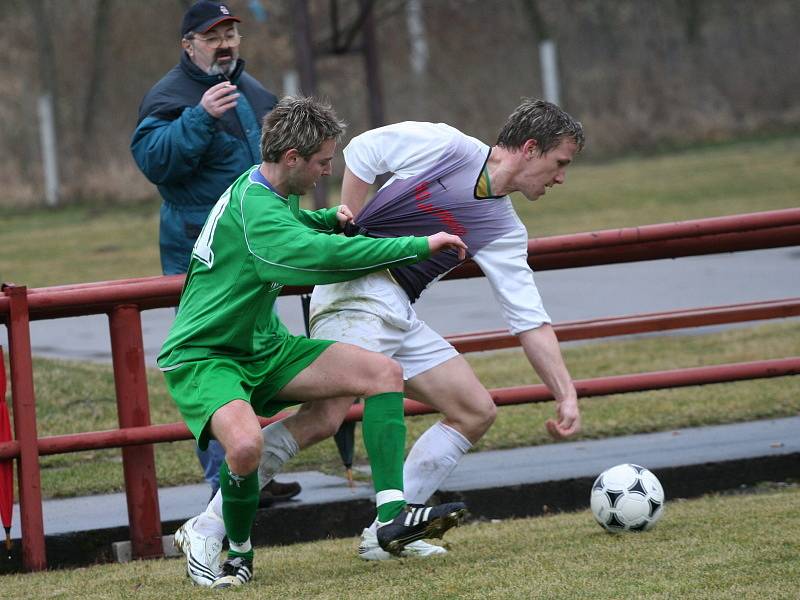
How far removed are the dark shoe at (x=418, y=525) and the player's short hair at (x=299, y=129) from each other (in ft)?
4.04

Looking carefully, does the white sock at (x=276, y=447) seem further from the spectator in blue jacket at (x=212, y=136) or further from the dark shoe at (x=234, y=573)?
the spectator in blue jacket at (x=212, y=136)

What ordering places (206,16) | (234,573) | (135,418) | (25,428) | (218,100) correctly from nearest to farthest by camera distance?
(234,573) < (25,428) < (135,418) < (218,100) < (206,16)

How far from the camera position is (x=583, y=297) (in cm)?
1293

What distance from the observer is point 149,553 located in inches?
212

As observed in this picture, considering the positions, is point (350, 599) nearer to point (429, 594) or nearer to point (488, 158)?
point (429, 594)

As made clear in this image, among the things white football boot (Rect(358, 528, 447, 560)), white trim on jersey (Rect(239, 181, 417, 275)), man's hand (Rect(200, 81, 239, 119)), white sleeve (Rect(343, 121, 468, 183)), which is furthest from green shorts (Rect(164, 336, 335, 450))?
man's hand (Rect(200, 81, 239, 119))

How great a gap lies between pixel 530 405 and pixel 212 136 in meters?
3.27

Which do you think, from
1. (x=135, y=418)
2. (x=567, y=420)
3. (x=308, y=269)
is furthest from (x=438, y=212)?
(x=135, y=418)

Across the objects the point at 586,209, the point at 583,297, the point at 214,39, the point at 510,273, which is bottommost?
the point at 583,297

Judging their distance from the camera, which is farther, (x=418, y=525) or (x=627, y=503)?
(x=627, y=503)

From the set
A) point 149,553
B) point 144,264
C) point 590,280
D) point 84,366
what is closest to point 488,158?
point 149,553

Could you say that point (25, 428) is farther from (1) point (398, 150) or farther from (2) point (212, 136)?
(1) point (398, 150)

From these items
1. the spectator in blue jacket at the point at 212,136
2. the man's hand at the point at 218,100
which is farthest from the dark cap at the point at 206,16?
the man's hand at the point at 218,100

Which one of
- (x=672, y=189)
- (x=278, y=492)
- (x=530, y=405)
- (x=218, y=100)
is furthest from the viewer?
(x=672, y=189)
